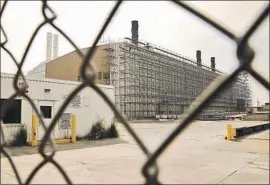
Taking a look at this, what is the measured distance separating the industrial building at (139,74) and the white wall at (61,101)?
1177cm

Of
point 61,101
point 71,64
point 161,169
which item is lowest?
point 161,169

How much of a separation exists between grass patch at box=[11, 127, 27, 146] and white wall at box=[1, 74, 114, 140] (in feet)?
1.08

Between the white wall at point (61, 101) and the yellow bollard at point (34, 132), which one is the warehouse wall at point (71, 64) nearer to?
the white wall at point (61, 101)

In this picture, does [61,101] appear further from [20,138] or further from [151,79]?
[151,79]

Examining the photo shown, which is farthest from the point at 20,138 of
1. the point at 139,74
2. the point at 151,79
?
the point at 151,79

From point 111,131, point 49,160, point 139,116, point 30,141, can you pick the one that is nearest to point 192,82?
point 139,116

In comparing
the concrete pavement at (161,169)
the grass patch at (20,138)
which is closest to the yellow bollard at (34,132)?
the grass patch at (20,138)

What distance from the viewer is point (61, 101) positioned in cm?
886

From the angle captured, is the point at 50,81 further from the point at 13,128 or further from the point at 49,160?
Result: the point at 49,160

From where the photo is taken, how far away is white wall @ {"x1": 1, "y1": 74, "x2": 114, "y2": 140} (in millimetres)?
8133

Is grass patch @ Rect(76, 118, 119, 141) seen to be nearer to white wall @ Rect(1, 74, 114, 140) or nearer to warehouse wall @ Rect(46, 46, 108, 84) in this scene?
white wall @ Rect(1, 74, 114, 140)

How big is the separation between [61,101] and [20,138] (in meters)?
1.70

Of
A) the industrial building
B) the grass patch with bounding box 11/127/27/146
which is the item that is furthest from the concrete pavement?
the industrial building

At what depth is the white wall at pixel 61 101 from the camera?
8.13 meters
